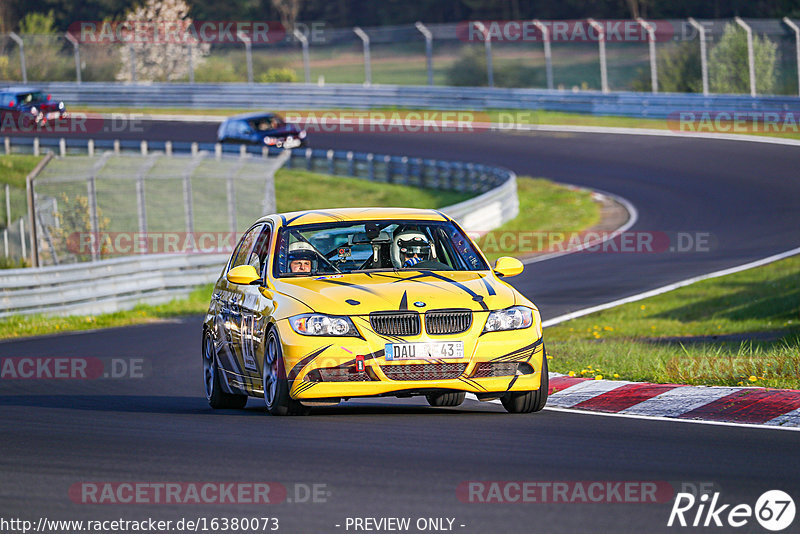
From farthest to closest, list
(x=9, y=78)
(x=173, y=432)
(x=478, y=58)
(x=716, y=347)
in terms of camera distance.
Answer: (x=9, y=78) < (x=478, y=58) < (x=716, y=347) < (x=173, y=432)

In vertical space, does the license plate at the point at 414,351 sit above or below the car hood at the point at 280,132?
above

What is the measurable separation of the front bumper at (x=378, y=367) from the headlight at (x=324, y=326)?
0.13 ft

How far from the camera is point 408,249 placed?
10055mm

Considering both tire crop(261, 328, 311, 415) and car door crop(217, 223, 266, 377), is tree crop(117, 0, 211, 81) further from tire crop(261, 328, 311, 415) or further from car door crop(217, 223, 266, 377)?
tire crop(261, 328, 311, 415)

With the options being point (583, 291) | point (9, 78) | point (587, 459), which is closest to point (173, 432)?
point (587, 459)

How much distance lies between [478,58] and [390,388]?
1901 inches

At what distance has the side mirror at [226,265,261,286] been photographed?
31.6ft

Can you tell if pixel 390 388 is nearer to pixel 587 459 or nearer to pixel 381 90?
pixel 587 459

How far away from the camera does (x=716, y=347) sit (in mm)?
14016

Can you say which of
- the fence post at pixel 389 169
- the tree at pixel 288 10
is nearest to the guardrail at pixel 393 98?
the fence post at pixel 389 169

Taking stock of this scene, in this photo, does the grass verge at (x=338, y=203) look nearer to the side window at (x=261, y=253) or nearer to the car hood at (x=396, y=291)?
the side window at (x=261, y=253)

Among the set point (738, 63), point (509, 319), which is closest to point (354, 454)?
point (509, 319)

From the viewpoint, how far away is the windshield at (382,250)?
9875 millimetres

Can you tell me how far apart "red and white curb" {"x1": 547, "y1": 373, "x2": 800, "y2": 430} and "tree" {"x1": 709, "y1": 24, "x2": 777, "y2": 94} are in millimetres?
31564
